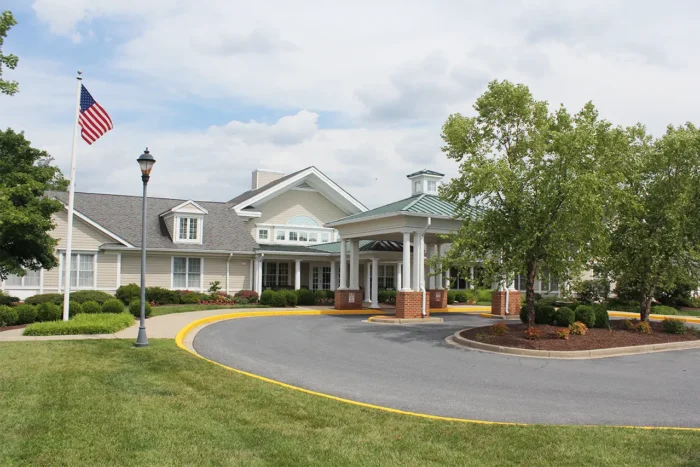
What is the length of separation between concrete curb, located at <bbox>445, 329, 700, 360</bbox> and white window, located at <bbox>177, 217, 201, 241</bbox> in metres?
17.8

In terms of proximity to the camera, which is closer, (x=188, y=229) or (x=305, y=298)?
(x=188, y=229)

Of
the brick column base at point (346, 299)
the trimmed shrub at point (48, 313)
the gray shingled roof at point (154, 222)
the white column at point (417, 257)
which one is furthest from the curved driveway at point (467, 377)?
the gray shingled roof at point (154, 222)

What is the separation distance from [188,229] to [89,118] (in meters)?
13.8

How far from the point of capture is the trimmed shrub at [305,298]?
30511 millimetres

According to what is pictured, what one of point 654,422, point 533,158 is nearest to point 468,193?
point 533,158

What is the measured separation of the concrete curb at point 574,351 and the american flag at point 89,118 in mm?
11857

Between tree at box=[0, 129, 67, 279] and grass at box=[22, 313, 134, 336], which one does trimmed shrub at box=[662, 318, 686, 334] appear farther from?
tree at box=[0, 129, 67, 279]

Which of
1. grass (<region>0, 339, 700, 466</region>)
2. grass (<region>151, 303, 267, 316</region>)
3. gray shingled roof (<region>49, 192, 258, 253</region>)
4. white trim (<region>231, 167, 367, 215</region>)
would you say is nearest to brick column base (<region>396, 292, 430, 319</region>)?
grass (<region>151, 303, 267, 316</region>)

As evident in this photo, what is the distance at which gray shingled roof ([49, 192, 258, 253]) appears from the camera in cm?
2959

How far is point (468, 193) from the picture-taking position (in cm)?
1748

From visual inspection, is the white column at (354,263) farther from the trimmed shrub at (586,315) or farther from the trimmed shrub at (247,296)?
the trimmed shrub at (586,315)

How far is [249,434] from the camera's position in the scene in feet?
21.6

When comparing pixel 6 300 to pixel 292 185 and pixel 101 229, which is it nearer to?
pixel 101 229

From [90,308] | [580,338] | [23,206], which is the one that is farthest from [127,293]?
[580,338]
